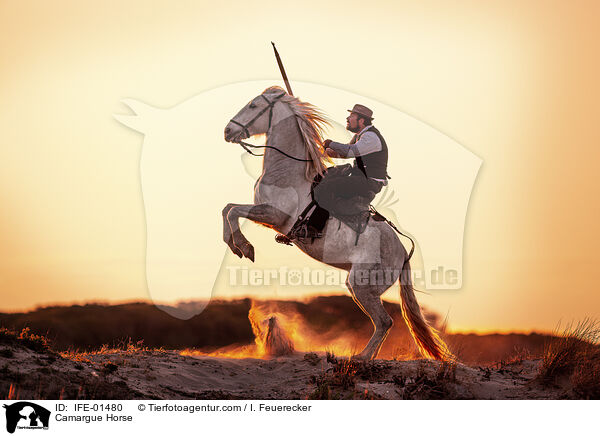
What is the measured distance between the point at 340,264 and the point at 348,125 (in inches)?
71.6

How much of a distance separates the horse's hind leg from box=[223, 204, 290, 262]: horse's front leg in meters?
1.23

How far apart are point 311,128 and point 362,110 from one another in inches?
28.5

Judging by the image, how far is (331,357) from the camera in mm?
8273

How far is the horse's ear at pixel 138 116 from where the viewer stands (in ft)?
29.3

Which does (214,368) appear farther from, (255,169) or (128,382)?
(255,169)

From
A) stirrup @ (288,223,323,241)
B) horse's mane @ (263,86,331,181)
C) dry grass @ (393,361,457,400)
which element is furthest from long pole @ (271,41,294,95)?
dry grass @ (393,361,457,400)

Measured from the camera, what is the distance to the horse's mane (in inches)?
341

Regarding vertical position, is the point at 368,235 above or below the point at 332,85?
below

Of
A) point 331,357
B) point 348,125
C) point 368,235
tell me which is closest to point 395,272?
point 368,235

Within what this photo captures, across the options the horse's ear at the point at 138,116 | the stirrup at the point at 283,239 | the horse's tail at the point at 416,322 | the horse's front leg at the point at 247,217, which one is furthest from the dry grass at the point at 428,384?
the horse's ear at the point at 138,116

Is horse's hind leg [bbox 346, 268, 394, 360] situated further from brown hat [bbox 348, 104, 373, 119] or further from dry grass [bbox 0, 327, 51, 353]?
dry grass [bbox 0, 327, 51, 353]

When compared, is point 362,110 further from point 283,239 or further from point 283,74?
point 283,239

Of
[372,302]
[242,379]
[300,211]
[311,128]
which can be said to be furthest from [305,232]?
[242,379]

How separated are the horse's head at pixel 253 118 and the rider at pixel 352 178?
910mm
